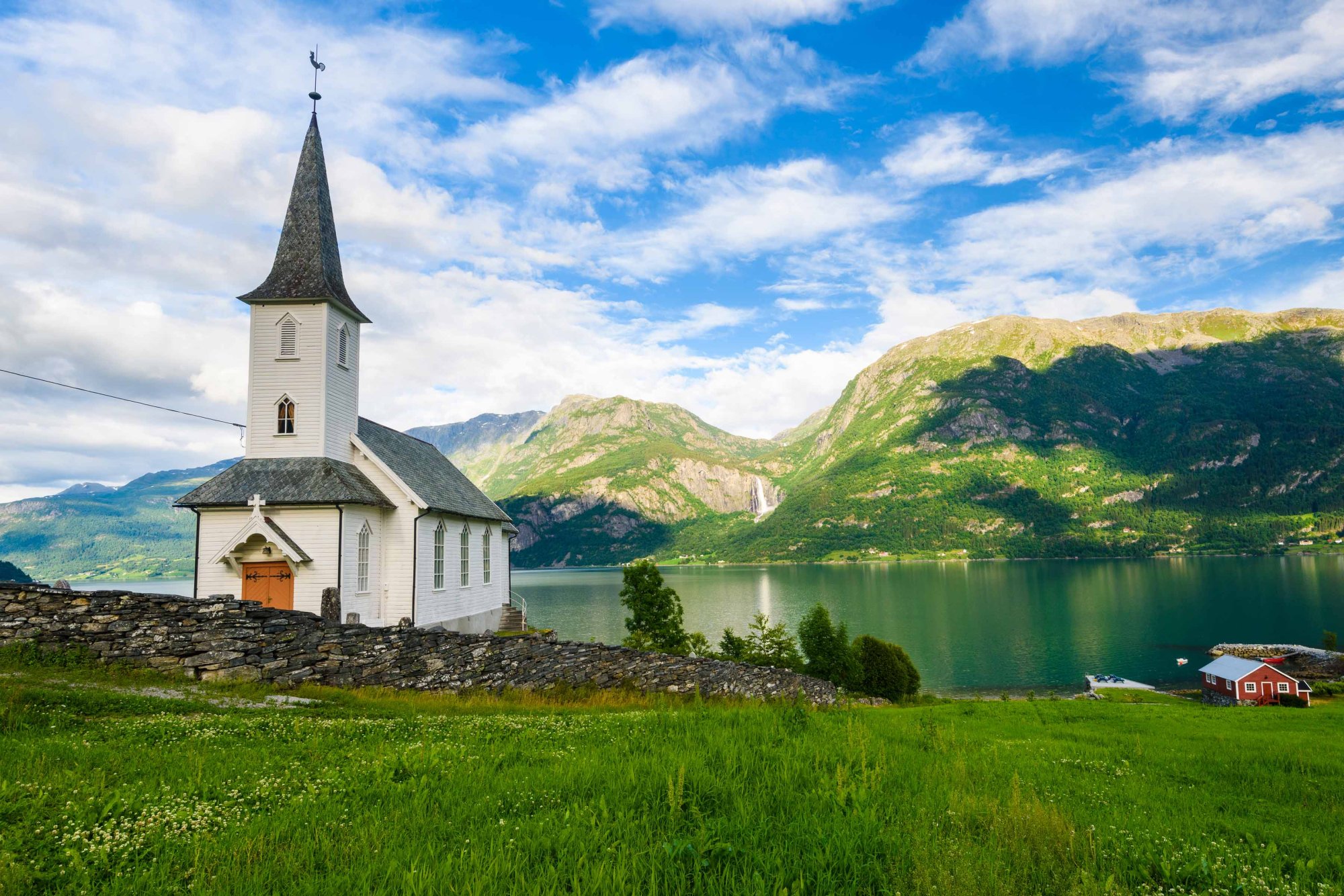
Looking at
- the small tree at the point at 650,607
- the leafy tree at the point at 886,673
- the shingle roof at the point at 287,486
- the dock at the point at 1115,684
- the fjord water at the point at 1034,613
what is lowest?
the fjord water at the point at 1034,613

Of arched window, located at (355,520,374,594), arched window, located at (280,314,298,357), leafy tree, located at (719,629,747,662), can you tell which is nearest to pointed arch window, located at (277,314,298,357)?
arched window, located at (280,314,298,357)

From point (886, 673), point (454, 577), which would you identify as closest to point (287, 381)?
point (454, 577)

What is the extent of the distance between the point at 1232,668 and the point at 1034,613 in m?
42.2

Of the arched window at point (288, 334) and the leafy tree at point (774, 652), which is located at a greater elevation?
the arched window at point (288, 334)

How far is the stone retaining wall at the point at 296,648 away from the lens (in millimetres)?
13805

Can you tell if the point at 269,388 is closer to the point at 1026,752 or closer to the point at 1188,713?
the point at 1026,752

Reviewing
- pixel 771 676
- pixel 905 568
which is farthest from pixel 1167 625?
pixel 905 568

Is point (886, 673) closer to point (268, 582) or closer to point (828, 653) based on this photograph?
point (828, 653)

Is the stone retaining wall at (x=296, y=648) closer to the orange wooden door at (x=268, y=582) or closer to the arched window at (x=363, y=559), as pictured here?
the orange wooden door at (x=268, y=582)

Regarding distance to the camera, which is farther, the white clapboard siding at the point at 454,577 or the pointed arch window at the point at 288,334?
the white clapboard siding at the point at 454,577

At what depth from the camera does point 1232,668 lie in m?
44.9

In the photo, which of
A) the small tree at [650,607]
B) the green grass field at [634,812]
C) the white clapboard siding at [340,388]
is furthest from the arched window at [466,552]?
the green grass field at [634,812]

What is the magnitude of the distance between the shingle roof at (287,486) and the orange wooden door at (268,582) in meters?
2.23

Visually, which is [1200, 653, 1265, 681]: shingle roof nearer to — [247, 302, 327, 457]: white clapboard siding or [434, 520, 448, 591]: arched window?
[434, 520, 448, 591]: arched window
